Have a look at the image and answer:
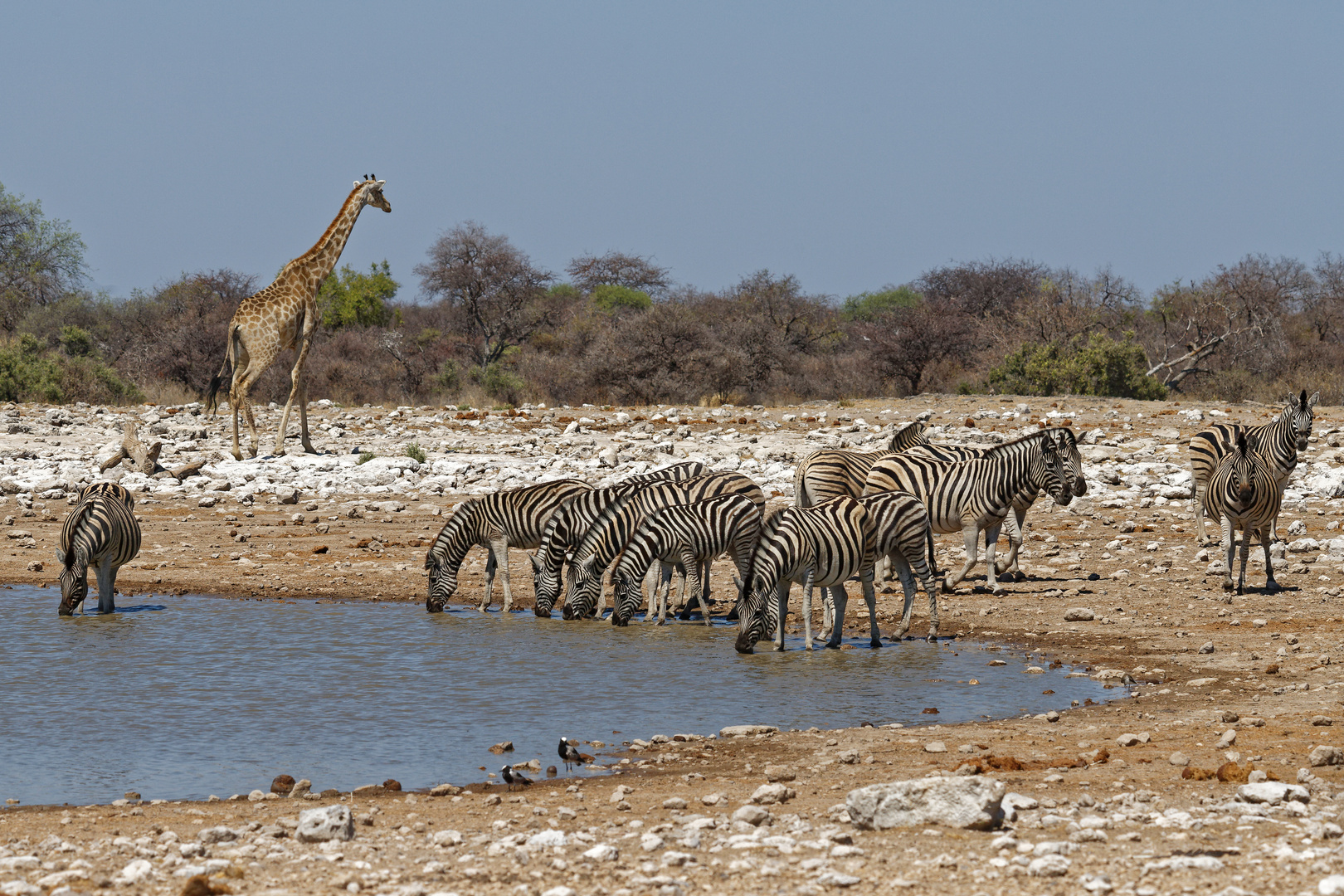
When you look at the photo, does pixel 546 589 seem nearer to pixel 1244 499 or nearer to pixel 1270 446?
pixel 1244 499

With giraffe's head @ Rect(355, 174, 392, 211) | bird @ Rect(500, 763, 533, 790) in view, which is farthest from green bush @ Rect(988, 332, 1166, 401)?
bird @ Rect(500, 763, 533, 790)

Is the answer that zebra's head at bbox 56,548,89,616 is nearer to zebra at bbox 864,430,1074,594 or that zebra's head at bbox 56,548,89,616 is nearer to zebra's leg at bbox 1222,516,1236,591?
zebra at bbox 864,430,1074,594

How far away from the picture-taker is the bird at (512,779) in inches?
280

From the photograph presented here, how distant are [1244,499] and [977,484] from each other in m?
2.33

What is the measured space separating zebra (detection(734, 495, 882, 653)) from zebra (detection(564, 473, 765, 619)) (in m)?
1.21

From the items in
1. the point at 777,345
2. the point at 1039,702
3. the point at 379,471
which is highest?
the point at 777,345

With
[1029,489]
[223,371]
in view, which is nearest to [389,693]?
[1029,489]

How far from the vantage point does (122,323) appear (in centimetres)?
4284

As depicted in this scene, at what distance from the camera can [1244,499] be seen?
1213 centimetres

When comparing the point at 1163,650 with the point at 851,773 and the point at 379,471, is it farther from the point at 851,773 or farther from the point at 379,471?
the point at 379,471

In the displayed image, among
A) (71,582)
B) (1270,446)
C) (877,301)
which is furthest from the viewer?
(877,301)

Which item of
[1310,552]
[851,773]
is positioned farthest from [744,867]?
[1310,552]

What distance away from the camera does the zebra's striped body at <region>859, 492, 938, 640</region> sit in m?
11.3

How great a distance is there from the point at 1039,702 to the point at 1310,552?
665 centimetres
